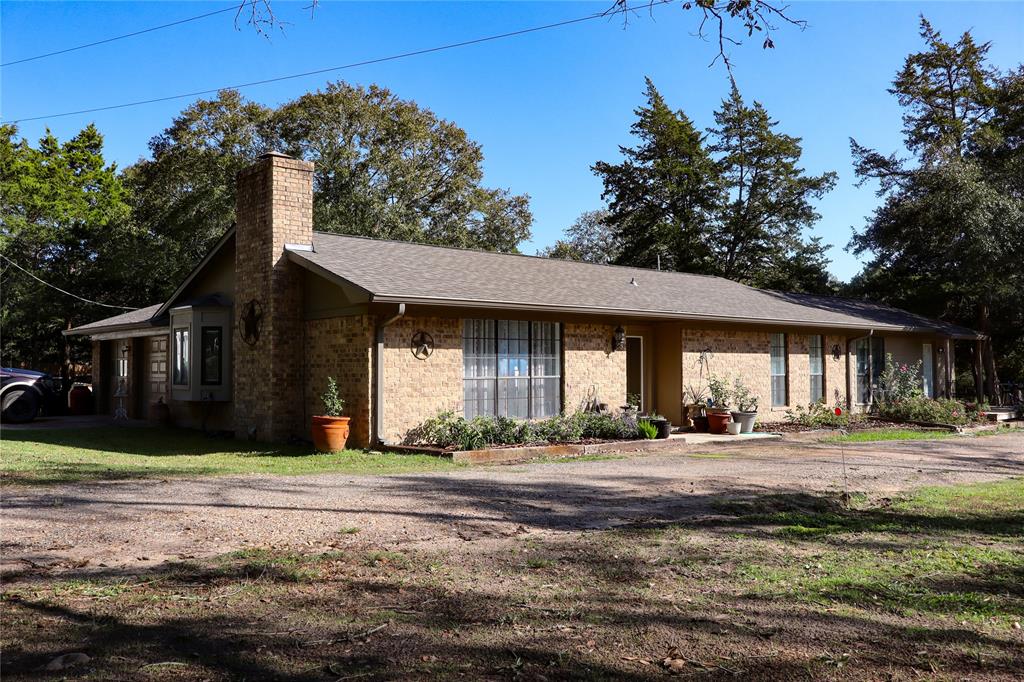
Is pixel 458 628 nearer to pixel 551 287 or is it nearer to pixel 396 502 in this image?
pixel 396 502

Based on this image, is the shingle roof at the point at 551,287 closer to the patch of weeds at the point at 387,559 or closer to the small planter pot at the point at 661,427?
the small planter pot at the point at 661,427

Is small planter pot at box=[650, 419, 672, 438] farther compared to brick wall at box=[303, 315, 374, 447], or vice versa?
small planter pot at box=[650, 419, 672, 438]

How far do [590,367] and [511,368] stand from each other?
6.35 feet

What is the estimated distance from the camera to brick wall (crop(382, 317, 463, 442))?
13.0 m

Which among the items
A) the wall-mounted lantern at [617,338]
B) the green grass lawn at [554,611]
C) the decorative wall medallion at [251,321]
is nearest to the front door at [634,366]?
the wall-mounted lantern at [617,338]

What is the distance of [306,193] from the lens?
48.9 feet

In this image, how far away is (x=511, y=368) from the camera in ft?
48.1

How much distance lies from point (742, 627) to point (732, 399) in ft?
46.2

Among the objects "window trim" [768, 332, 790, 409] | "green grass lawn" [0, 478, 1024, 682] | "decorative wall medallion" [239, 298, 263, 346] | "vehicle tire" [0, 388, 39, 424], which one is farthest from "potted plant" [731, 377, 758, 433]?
"vehicle tire" [0, 388, 39, 424]

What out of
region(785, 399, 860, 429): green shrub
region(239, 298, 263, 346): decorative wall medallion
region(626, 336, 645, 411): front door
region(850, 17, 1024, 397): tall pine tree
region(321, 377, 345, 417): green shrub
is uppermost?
region(850, 17, 1024, 397): tall pine tree

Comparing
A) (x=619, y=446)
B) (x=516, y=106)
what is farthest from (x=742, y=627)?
(x=516, y=106)

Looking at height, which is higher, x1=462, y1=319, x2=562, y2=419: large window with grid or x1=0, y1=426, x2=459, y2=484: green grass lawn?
x1=462, y1=319, x2=562, y2=419: large window with grid

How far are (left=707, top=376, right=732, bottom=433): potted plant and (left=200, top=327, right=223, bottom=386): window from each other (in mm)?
10224

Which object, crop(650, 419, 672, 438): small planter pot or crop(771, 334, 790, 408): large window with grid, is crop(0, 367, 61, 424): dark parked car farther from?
crop(771, 334, 790, 408): large window with grid
